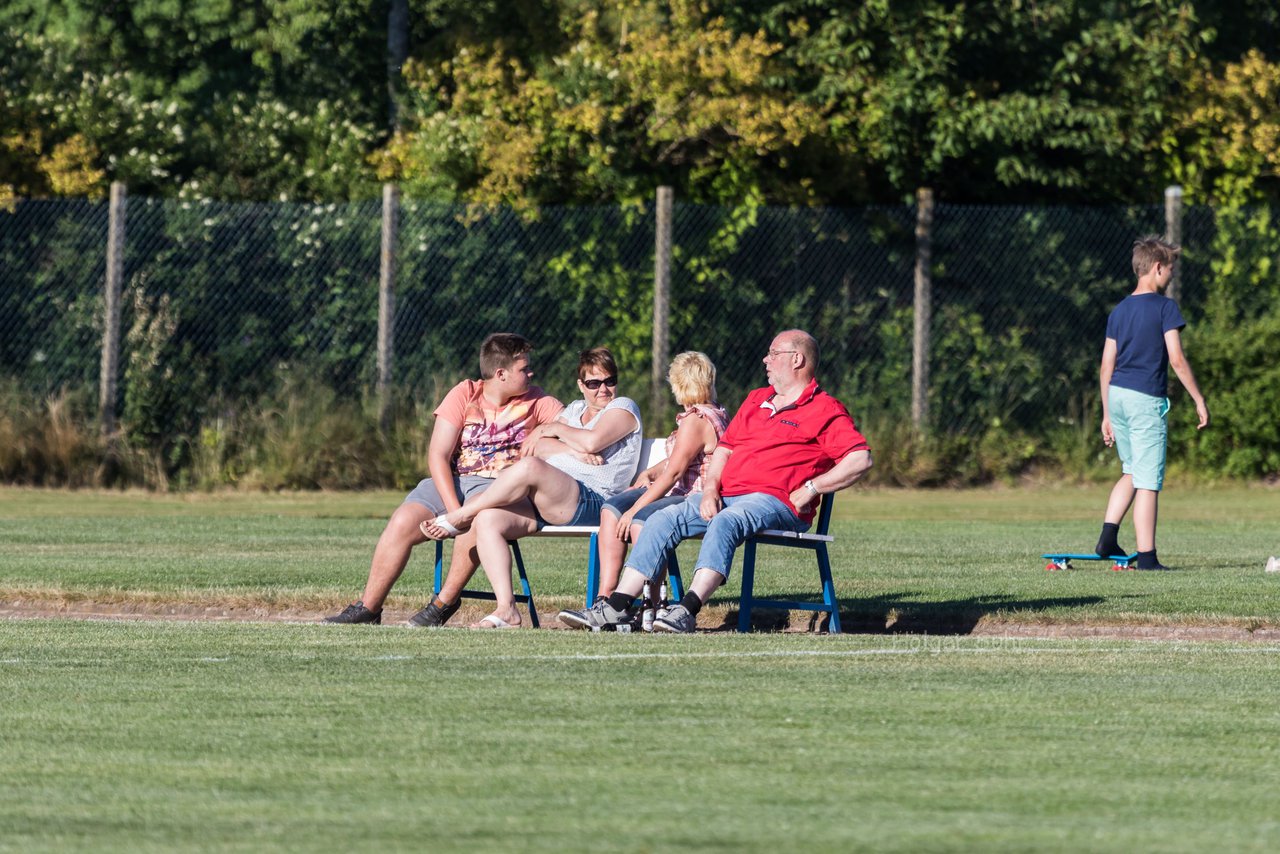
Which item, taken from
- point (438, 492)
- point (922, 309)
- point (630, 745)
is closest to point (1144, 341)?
point (438, 492)

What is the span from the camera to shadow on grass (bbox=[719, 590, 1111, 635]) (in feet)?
29.8

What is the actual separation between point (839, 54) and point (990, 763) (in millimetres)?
14550

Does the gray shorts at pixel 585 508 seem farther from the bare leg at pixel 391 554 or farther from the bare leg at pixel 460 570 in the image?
the bare leg at pixel 391 554

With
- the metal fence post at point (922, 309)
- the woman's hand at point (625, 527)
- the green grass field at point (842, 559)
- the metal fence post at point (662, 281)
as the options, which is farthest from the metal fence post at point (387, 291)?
the woman's hand at point (625, 527)

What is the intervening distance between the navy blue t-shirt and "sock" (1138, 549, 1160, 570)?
0.88m

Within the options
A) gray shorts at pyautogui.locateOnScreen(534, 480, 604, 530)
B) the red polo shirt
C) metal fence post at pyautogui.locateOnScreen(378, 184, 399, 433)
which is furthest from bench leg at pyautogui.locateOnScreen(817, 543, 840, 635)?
metal fence post at pyautogui.locateOnScreen(378, 184, 399, 433)

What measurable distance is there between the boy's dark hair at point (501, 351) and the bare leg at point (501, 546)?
743mm

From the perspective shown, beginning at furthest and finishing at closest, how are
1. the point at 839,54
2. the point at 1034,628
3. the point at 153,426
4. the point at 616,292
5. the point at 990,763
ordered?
the point at 839,54 → the point at 616,292 → the point at 153,426 → the point at 1034,628 → the point at 990,763

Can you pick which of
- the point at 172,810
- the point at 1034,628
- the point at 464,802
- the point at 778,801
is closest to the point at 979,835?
the point at 778,801

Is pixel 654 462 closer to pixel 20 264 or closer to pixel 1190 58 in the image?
pixel 20 264

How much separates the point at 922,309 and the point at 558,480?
392 inches

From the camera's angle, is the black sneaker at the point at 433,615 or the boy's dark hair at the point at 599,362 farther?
the boy's dark hair at the point at 599,362

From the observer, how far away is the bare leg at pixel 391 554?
29.2 feet

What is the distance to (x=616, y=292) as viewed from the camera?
58.6ft
